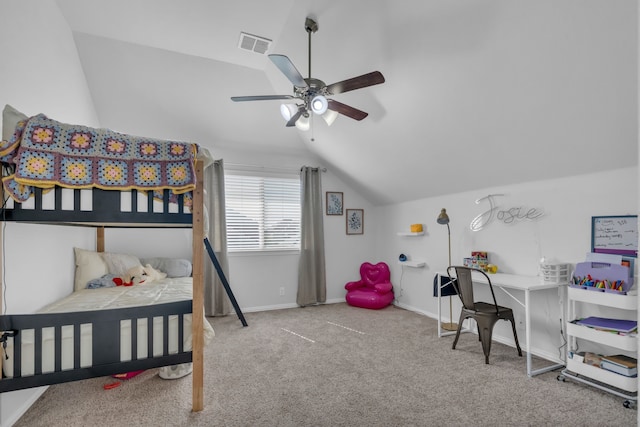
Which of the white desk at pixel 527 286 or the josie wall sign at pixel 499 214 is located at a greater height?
the josie wall sign at pixel 499 214

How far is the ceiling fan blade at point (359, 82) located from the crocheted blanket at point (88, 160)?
107 cm

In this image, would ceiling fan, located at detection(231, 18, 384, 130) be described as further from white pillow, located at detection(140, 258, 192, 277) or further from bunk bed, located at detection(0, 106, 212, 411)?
white pillow, located at detection(140, 258, 192, 277)

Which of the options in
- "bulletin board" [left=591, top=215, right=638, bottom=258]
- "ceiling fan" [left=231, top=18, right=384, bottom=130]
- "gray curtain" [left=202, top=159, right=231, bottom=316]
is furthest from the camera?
"gray curtain" [left=202, top=159, right=231, bottom=316]

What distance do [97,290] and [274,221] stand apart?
2405 millimetres

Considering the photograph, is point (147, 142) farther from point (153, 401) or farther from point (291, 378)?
point (291, 378)

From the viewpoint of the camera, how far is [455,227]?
3.87 meters

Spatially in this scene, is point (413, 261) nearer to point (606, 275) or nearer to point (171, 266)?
point (606, 275)

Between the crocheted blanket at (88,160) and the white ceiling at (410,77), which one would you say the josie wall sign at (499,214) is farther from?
the crocheted blanket at (88,160)

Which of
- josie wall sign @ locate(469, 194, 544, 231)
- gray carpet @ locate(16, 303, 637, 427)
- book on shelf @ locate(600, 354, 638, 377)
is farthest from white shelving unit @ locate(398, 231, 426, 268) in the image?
book on shelf @ locate(600, 354, 638, 377)

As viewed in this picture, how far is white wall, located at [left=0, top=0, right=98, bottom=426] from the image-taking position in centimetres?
190

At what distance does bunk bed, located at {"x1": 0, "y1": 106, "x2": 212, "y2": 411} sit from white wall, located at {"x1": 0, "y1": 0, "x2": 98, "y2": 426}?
1.31ft

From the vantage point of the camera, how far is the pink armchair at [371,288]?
4.59m

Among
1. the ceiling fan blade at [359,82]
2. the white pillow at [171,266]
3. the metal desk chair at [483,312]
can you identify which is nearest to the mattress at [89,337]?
the white pillow at [171,266]

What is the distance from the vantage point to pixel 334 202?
16.8ft
